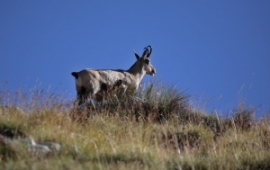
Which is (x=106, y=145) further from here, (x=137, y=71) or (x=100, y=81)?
(x=137, y=71)

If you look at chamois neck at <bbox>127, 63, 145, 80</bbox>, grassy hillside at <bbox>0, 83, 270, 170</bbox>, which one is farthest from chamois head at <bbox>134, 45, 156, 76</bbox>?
grassy hillside at <bbox>0, 83, 270, 170</bbox>

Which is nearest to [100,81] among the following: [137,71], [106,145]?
[137,71]

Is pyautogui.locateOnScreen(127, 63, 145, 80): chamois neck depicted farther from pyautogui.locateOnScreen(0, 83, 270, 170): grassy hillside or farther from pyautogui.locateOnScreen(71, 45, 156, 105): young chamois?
pyautogui.locateOnScreen(0, 83, 270, 170): grassy hillside

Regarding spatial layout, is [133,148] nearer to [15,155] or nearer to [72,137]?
[72,137]

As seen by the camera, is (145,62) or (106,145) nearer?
(106,145)

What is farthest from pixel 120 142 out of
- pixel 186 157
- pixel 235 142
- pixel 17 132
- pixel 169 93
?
pixel 169 93

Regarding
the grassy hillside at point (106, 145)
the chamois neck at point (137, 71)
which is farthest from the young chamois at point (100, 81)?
the grassy hillside at point (106, 145)

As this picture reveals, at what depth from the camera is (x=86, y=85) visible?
47.2 feet

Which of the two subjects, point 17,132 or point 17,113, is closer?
point 17,132

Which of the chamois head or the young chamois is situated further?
the chamois head

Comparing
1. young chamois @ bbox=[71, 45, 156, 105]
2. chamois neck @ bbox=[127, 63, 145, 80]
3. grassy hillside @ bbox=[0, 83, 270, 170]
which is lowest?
grassy hillside @ bbox=[0, 83, 270, 170]

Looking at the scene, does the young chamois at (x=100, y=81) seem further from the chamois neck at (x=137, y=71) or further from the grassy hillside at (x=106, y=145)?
the grassy hillside at (x=106, y=145)

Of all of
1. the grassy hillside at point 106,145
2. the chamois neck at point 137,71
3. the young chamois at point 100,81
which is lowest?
the grassy hillside at point 106,145

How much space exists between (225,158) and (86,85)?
7393 millimetres
